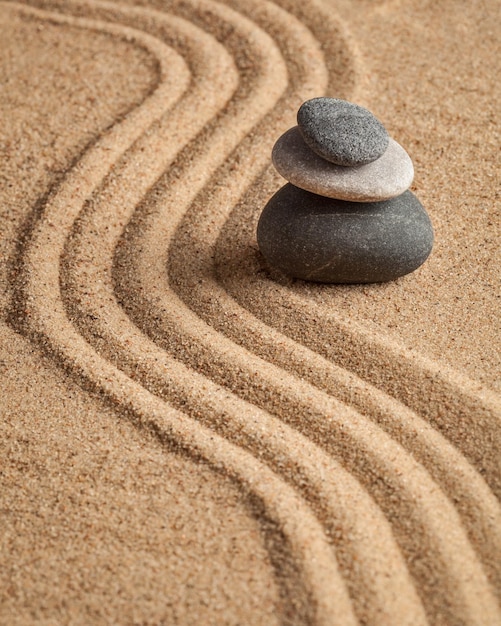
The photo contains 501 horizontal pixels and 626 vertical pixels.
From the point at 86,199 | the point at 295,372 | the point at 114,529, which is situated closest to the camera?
the point at 114,529

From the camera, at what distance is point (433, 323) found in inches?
95.4

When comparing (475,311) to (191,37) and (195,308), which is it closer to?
(195,308)

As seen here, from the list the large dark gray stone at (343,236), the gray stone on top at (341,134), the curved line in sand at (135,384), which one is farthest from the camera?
the large dark gray stone at (343,236)

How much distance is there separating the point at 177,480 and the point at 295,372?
51 centimetres

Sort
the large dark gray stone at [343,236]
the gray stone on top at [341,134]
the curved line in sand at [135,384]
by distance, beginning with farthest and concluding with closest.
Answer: the large dark gray stone at [343,236]
the gray stone on top at [341,134]
the curved line in sand at [135,384]

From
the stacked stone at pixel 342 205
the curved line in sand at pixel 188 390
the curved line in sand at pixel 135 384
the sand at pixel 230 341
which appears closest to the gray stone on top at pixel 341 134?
the stacked stone at pixel 342 205

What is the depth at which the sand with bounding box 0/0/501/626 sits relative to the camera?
1.87 metres

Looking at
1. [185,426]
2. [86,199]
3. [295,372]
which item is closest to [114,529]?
[185,426]

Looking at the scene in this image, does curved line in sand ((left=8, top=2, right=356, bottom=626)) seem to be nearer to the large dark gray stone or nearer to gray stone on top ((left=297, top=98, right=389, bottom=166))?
the large dark gray stone

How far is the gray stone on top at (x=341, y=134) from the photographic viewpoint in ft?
7.36

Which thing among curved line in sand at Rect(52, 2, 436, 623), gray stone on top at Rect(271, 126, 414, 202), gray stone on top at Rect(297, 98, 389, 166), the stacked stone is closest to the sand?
curved line in sand at Rect(52, 2, 436, 623)

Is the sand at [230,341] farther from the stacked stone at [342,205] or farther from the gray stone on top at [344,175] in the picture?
the gray stone on top at [344,175]

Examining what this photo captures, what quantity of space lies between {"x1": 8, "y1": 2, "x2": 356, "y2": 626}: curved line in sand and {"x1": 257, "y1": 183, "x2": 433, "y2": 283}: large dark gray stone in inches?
24.8

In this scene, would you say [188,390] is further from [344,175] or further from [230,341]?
[344,175]
